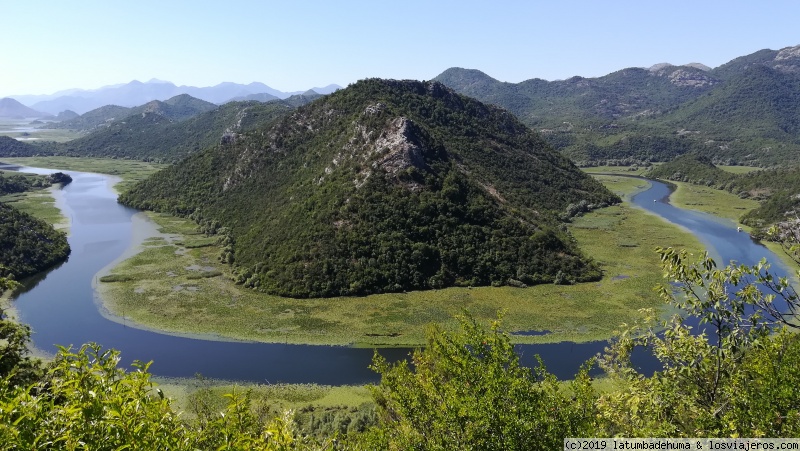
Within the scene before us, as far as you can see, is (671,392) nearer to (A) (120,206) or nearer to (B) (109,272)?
(B) (109,272)

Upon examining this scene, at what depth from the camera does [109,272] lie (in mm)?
98688

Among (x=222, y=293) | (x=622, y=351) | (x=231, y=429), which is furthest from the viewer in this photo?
(x=222, y=293)

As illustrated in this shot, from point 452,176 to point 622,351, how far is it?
9262cm

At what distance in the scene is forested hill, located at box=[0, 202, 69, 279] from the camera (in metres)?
97.6

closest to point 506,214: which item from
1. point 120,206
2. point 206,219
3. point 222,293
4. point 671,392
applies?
point 222,293

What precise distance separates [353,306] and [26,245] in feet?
266

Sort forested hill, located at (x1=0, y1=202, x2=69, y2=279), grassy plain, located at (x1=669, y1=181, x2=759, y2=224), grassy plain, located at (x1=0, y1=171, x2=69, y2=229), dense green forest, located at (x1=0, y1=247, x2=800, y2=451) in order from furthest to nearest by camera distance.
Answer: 1. grassy plain, located at (x1=669, y1=181, x2=759, y2=224)
2. grassy plain, located at (x1=0, y1=171, x2=69, y2=229)
3. forested hill, located at (x1=0, y1=202, x2=69, y2=279)
4. dense green forest, located at (x1=0, y1=247, x2=800, y2=451)

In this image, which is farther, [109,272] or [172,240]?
[172,240]

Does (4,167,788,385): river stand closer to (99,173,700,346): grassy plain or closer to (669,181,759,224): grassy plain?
(99,173,700,346): grassy plain

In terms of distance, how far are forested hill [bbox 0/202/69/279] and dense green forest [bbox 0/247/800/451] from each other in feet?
343

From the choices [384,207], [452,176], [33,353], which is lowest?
[33,353]

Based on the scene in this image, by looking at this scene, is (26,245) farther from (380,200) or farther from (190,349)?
(380,200)

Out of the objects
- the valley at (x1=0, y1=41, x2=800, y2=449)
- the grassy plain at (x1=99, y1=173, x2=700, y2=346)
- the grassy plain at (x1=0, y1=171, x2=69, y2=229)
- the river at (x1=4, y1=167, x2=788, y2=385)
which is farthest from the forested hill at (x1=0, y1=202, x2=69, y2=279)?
the grassy plain at (x1=0, y1=171, x2=69, y2=229)

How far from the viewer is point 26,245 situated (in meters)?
104
